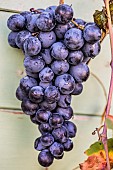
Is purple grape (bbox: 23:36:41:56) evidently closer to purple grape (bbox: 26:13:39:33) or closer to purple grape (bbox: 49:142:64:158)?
purple grape (bbox: 26:13:39:33)

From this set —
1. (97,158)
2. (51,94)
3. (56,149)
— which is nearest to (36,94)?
(51,94)

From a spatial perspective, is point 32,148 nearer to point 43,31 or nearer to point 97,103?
point 97,103

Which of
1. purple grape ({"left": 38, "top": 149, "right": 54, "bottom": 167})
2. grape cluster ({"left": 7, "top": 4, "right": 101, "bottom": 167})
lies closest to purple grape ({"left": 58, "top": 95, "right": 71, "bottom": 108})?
grape cluster ({"left": 7, "top": 4, "right": 101, "bottom": 167})

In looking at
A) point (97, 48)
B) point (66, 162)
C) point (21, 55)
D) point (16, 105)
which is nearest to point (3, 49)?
point (21, 55)

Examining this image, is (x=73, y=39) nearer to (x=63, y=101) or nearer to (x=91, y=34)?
(x=91, y=34)

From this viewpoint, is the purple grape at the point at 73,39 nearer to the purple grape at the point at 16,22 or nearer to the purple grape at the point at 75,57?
the purple grape at the point at 75,57

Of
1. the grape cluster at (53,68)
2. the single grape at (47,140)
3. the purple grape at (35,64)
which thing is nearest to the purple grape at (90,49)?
the grape cluster at (53,68)
